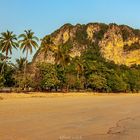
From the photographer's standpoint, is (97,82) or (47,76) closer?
(47,76)

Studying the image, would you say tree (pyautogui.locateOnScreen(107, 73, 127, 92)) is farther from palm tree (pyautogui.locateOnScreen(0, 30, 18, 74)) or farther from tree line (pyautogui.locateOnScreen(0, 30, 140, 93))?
palm tree (pyautogui.locateOnScreen(0, 30, 18, 74))

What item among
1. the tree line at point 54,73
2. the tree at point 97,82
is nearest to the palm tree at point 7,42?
the tree line at point 54,73

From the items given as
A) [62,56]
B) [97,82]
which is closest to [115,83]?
[97,82]

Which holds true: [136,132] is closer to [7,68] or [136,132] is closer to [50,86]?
[50,86]

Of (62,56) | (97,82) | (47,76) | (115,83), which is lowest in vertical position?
(97,82)

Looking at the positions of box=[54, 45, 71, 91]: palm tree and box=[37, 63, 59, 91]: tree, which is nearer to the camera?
box=[37, 63, 59, 91]: tree

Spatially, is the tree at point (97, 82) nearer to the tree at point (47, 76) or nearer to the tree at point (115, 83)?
the tree at point (115, 83)

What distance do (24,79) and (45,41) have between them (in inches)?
577

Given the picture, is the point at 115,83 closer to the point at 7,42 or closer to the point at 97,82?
the point at 97,82

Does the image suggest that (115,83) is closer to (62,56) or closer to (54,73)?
(62,56)

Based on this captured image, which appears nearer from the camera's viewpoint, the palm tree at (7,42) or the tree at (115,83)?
the palm tree at (7,42)

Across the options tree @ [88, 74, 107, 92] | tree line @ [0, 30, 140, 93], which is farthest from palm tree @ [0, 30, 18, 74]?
tree @ [88, 74, 107, 92]

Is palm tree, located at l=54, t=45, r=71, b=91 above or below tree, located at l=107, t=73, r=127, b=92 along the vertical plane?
above

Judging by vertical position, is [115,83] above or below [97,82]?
above
